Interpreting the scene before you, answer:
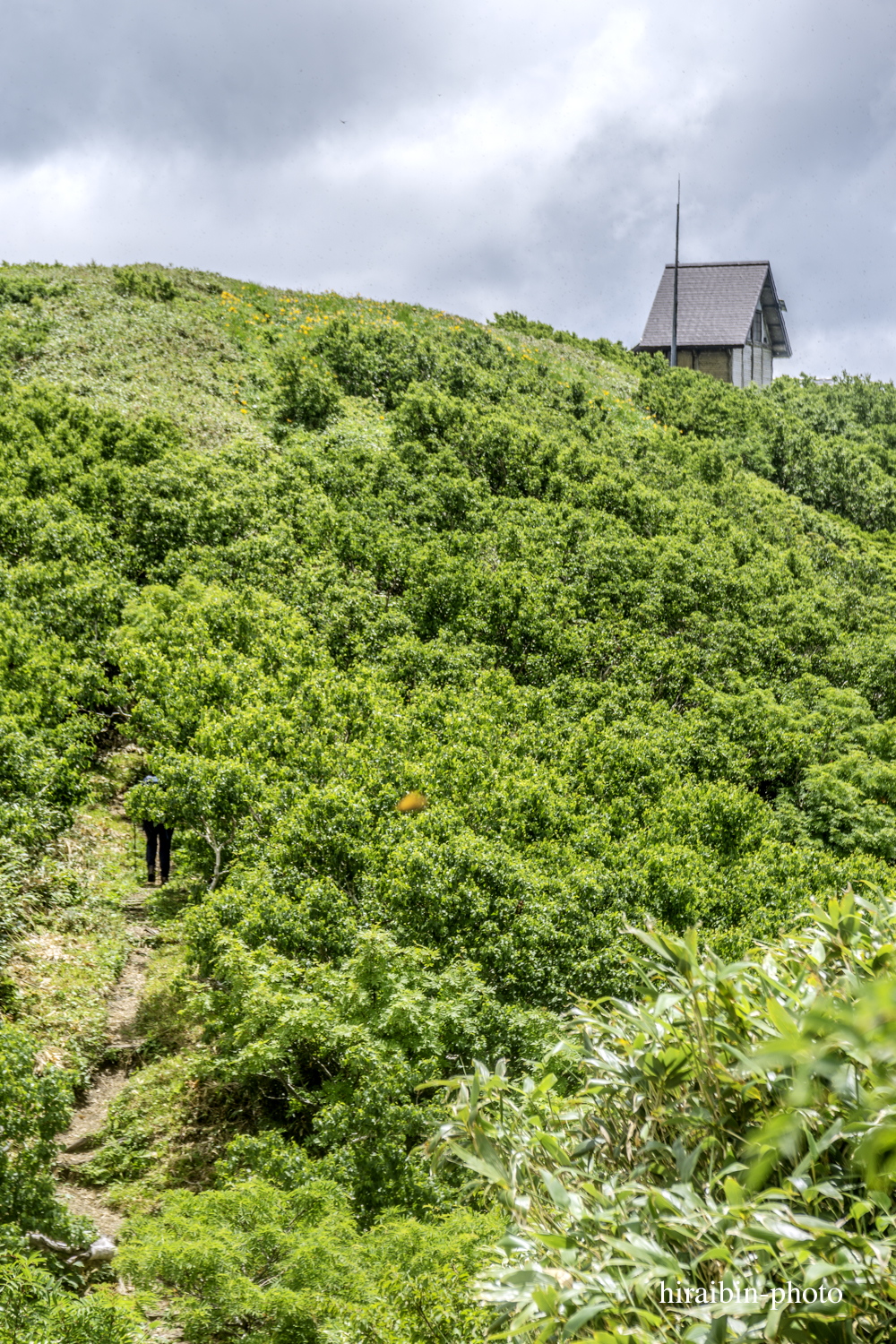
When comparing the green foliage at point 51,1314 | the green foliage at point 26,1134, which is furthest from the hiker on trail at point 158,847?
the green foliage at point 51,1314

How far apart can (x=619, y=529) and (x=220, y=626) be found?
11.2m

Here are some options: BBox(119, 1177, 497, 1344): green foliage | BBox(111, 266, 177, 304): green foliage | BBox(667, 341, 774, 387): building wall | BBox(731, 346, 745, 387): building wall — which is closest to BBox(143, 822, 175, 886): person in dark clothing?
BBox(119, 1177, 497, 1344): green foliage

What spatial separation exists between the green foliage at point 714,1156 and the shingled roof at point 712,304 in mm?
52015

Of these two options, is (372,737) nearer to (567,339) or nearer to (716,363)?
(567,339)

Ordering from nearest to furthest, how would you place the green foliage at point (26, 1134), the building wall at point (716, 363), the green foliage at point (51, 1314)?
the green foliage at point (51, 1314) < the green foliage at point (26, 1134) < the building wall at point (716, 363)

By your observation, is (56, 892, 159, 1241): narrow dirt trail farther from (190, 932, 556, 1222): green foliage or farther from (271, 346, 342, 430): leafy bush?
(271, 346, 342, 430): leafy bush

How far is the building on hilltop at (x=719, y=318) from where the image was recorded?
1951 inches

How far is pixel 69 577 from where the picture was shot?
14.6 m

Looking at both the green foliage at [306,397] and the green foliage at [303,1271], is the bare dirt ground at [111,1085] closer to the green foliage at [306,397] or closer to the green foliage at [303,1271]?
the green foliage at [303,1271]

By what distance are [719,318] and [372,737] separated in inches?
1815

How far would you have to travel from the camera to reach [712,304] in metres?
50.5

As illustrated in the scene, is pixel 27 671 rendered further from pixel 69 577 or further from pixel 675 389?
pixel 675 389

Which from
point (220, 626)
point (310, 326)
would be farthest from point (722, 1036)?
point (310, 326)

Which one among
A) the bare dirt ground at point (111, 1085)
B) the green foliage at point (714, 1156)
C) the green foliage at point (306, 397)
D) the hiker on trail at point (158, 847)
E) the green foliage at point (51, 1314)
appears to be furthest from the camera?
the green foliage at point (306, 397)
